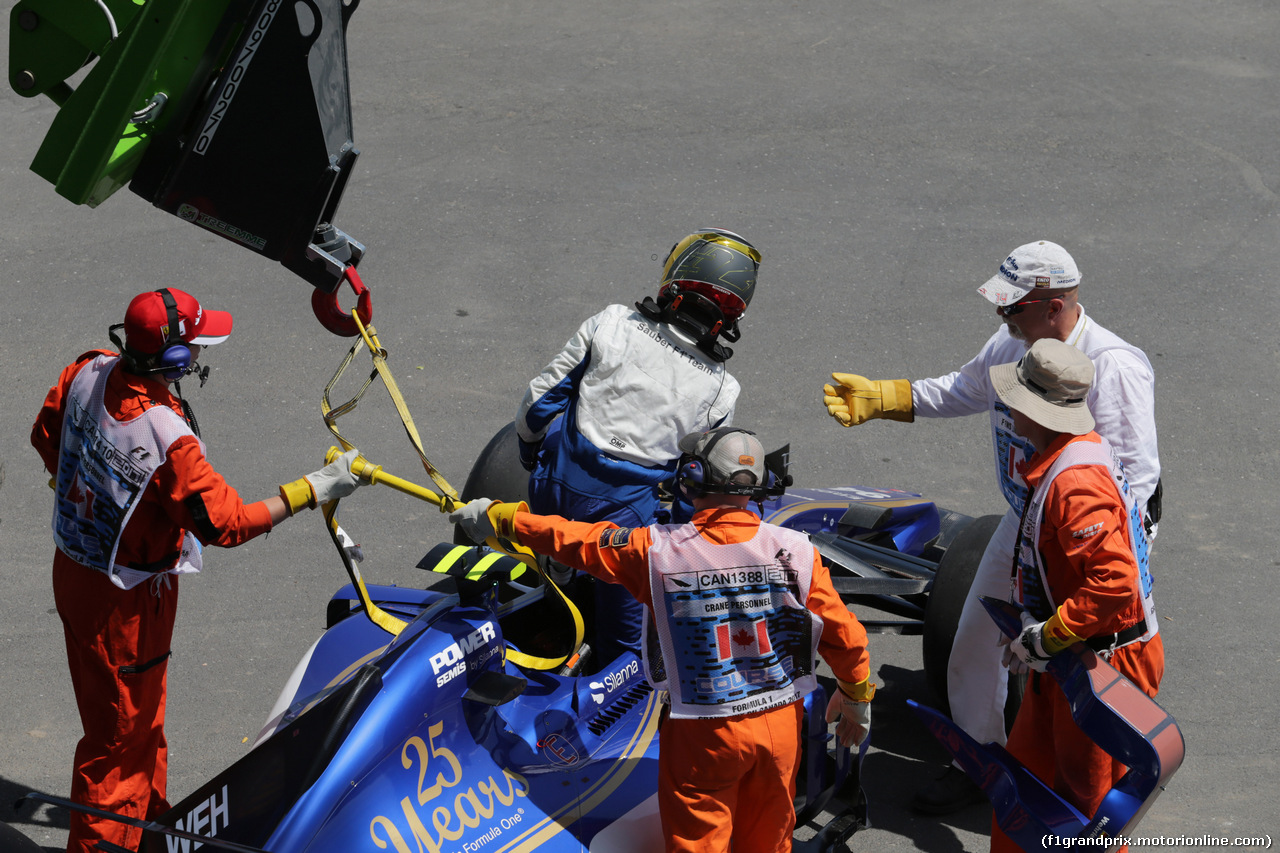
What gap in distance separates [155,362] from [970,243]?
664 cm

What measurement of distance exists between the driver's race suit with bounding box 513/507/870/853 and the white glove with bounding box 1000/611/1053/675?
0.60m

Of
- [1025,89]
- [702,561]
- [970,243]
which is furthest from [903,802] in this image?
[1025,89]

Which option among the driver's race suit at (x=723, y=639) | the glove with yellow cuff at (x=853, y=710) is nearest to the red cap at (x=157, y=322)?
the driver's race suit at (x=723, y=639)

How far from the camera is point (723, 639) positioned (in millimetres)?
3713

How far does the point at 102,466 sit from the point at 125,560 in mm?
315

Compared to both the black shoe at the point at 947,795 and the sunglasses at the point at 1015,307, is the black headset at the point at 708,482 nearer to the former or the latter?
the sunglasses at the point at 1015,307

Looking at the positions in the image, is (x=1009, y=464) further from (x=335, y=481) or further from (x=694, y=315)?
(x=335, y=481)

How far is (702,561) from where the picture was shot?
368cm

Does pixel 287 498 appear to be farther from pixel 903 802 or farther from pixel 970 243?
pixel 970 243

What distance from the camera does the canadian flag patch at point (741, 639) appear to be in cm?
371

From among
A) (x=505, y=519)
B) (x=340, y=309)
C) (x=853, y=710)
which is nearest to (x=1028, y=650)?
(x=853, y=710)

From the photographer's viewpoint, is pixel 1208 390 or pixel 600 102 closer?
pixel 1208 390

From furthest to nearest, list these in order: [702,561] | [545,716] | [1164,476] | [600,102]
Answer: [600,102]
[1164,476]
[545,716]
[702,561]

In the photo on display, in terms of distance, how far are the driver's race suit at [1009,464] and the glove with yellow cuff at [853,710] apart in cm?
91
